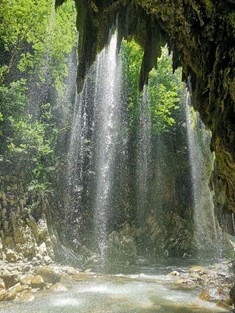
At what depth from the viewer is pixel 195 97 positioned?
789 cm

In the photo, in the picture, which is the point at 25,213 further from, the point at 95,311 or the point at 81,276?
the point at 95,311

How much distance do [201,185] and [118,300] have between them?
1482 centimetres

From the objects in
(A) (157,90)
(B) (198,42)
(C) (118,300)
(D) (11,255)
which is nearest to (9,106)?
(D) (11,255)

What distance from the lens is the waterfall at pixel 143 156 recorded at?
2216 cm

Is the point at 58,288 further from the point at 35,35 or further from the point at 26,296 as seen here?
the point at 35,35

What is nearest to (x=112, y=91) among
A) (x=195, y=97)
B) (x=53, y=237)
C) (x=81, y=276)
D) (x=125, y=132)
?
(x=125, y=132)

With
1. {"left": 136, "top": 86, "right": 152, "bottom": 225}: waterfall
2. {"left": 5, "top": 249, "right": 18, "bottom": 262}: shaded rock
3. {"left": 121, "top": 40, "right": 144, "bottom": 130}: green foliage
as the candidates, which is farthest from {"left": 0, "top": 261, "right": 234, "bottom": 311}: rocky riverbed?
{"left": 121, "top": 40, "right": 144, "bottom": 130}: green foliage

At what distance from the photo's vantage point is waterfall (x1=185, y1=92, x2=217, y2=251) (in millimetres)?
21359

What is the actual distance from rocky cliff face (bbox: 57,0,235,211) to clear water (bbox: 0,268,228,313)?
114 inches

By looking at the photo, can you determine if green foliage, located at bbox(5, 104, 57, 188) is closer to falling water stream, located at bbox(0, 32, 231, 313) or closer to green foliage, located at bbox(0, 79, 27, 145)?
green foliage, located at bbox(0, 79, 27, 145)

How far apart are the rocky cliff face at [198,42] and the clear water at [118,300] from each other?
2892 millimetres

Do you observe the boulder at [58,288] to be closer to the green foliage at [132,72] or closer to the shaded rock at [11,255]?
the shaded rock at [11,255]

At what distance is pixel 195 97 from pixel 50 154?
13.3 metres

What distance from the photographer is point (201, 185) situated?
22984 mm
